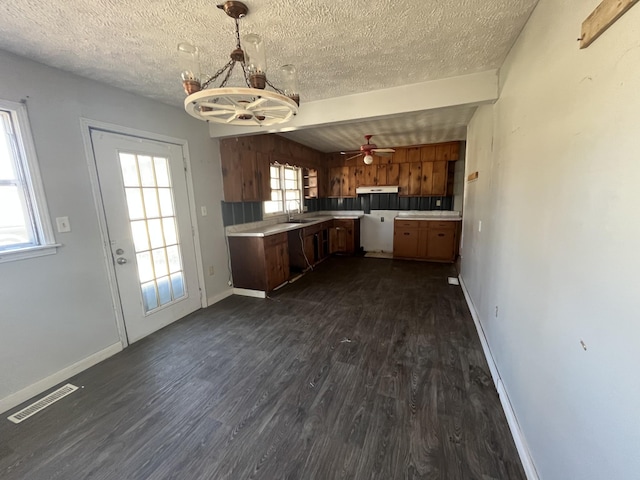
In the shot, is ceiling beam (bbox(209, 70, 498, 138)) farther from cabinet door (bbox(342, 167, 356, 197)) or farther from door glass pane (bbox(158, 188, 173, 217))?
cabinet door (bbox(342, 167, 356, 197))

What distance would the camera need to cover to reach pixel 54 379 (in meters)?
2.08

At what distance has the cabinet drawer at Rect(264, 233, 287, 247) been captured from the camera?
146 inches

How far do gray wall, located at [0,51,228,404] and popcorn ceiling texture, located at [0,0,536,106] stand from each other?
0.20 meters

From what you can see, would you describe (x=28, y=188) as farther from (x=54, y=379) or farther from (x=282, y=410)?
(x=282, y=410)

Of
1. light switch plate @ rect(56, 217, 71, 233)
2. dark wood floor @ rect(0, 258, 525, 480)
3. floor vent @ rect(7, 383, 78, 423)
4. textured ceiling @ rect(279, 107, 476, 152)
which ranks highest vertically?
textured ceiling @ rect(279, 107, 476, 152)

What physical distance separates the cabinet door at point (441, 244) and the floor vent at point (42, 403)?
5.45m

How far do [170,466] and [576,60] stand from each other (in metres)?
2.68

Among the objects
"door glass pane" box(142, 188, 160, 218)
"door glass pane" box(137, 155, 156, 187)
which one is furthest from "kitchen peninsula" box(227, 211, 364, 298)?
"door glass pane" box(137, 155, 156, 187)

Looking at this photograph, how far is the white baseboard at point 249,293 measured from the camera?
3773 millimetres

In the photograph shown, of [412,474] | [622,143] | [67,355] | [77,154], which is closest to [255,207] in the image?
[77,154]

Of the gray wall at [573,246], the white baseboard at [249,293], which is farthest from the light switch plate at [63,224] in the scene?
the gray wall at [573,246]

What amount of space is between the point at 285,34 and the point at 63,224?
222 centimetres

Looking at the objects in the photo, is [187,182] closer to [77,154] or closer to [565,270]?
[77,154]

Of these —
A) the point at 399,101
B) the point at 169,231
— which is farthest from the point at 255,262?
the point at 399,101
